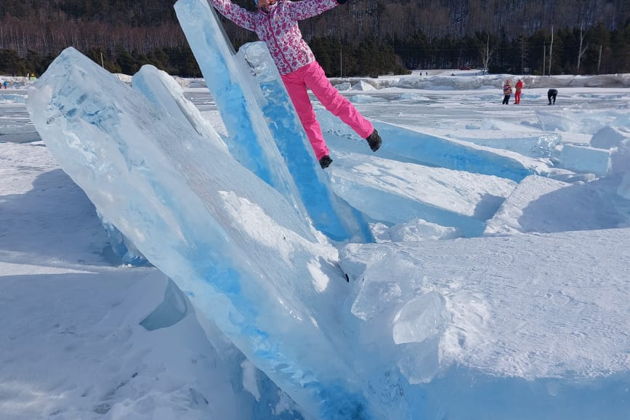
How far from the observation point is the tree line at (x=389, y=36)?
110 ft

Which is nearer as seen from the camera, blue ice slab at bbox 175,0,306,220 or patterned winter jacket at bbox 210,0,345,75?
blue ice slab at bbox 175,0,306,220

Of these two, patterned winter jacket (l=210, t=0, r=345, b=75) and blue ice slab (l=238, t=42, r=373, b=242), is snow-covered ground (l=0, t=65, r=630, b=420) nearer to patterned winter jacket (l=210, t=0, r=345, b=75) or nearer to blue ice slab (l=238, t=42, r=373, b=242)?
blue ice slab (l=238, t=42, r=373, b=242)

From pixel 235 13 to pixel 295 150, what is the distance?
38.4 inches

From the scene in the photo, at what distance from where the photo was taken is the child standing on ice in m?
2.61

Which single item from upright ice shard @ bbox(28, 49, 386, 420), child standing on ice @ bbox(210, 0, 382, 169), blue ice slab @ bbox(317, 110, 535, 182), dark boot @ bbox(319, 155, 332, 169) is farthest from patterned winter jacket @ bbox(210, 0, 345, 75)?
upright ice shard @ bbox(28, 49, 386, 420)

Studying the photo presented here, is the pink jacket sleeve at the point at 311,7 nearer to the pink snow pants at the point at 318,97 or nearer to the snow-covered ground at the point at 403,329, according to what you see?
the pink snow pants at the point at 318,97

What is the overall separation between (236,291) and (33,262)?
139 centimetres

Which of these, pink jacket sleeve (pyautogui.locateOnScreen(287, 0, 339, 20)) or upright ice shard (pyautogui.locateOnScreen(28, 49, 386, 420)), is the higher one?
pink jacket sleeve (pyautogui.locateOnScreen(287, 0, 339, 20))

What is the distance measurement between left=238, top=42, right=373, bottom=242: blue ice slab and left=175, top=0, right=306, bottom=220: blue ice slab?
0.93 feet

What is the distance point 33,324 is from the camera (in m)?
1.33

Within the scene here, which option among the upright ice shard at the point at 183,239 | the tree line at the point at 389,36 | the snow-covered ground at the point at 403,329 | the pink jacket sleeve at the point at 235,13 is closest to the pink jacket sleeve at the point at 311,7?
the pink jacket sleeve at the point at 235,13

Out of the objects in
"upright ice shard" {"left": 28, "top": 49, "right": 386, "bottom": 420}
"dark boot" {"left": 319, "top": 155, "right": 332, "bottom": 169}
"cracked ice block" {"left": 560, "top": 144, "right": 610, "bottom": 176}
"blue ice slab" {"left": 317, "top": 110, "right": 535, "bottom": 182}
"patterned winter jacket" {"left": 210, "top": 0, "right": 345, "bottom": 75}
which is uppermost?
"patterned winter jacket" {"left": 210, "top": 0, "right": 345, "bottom": 75}

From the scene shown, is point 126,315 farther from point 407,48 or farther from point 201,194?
point 407,48

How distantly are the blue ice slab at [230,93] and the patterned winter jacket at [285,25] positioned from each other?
81 cm
